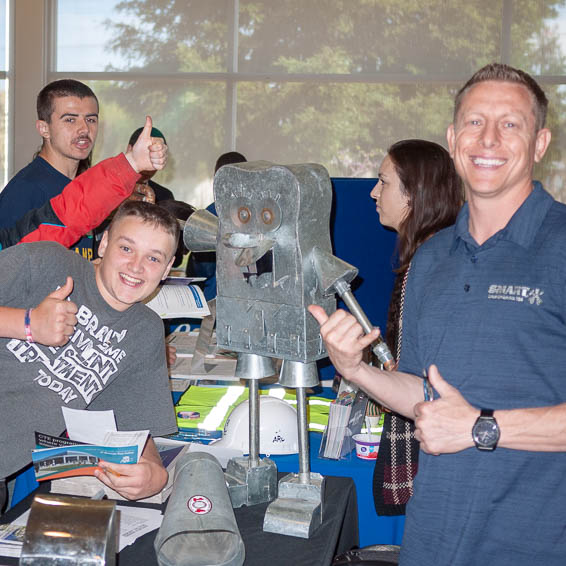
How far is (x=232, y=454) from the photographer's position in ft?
5.35

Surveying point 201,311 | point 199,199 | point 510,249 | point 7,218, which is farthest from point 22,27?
point 510,249

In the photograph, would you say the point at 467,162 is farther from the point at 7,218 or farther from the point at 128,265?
the point at 7,218

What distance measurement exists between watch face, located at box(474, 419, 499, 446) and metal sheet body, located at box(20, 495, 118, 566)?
0.54 metres

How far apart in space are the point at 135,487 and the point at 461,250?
2.51 ft

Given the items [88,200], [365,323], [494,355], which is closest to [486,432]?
[494,355]

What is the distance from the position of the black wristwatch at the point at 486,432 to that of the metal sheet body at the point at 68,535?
0.54 metres

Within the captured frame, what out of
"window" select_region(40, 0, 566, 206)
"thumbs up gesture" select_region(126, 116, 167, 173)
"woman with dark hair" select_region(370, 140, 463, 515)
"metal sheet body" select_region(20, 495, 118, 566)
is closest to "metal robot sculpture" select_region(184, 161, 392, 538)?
"thumbs up gesture" select_region(126, 116, 167, 173)

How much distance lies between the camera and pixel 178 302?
2.26 meters

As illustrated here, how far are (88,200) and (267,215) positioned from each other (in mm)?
749

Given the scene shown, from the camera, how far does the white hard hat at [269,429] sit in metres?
1.73

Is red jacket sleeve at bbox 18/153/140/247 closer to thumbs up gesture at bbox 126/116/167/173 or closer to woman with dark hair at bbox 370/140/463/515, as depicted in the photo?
thumbs up gesture at bbox 126/116/167/173

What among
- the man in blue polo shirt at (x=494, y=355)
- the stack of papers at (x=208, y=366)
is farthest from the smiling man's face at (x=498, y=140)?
the stack of papers at (x=208, y=366)

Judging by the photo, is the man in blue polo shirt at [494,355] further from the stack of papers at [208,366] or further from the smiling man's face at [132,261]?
the stack of papers at [208,366]

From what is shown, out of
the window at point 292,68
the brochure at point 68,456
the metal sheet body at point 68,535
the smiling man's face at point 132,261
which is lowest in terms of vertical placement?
the brochure at point 68,456
